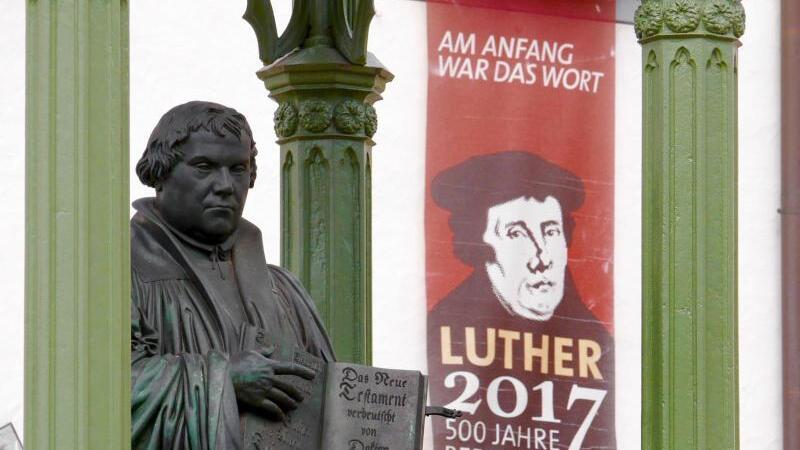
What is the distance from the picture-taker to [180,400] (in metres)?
11.6

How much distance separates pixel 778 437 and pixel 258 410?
1037 centimetres

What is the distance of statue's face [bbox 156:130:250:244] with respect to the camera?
39.7 feet

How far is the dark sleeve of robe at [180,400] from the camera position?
1153 centimetres

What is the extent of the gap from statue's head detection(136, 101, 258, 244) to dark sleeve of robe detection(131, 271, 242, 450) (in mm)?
574

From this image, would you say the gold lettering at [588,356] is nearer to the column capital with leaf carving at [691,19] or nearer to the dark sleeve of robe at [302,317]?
the dark sleeve of robe at [302,317]

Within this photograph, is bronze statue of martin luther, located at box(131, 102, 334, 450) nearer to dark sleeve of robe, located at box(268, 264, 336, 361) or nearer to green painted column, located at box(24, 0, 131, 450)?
dark sleeve of robe, located at box(268, 264, 336, 361)

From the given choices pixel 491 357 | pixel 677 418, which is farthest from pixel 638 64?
pixel 677 418

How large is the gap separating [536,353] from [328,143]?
6.70 meters

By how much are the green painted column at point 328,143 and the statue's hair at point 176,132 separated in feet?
7.60

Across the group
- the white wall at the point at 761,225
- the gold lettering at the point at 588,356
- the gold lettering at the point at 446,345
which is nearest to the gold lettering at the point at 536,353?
the gold lettering at the point at 588,356

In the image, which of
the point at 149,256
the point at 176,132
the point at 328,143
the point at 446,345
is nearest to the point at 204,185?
the point at 176,132

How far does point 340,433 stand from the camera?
39.8 ft

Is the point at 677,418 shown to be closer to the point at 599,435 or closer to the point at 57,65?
the point at 57,65

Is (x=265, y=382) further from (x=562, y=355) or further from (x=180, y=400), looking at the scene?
(x=562, y=355)
